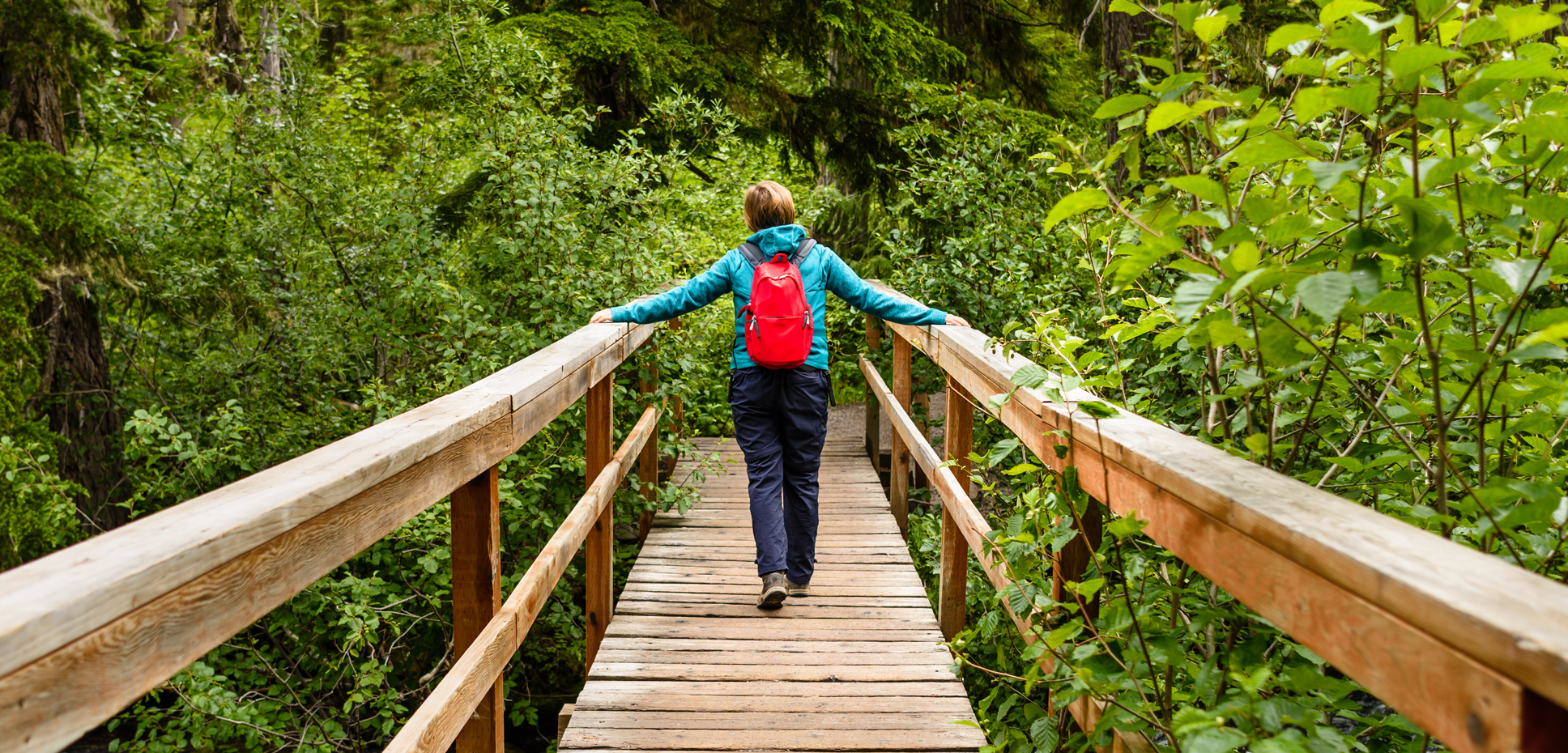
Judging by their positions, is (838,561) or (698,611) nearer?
(698,611)

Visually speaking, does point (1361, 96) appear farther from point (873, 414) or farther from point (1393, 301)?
point (873, 414)

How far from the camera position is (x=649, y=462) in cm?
538

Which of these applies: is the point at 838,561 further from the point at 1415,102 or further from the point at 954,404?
the point at 1415,102

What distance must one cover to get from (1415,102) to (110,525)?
7.77m

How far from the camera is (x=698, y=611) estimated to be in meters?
4.00

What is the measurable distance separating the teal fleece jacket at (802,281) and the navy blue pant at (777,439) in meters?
0.09

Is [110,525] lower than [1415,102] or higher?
lower

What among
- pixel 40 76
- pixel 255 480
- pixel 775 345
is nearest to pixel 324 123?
pixel 40 76

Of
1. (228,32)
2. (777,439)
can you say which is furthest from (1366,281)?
(228,32)

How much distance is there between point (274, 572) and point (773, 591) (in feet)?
9.42

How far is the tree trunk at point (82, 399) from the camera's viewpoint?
631cm

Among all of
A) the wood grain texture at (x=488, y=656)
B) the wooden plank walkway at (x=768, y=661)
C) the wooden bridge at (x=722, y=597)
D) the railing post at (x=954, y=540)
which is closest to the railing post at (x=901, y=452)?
the wooden plank walkway at (x=768, y=661)

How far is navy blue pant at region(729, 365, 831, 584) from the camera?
3.97m

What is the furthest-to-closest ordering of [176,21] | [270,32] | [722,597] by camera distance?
[176,21], [270,32], [722,597]
